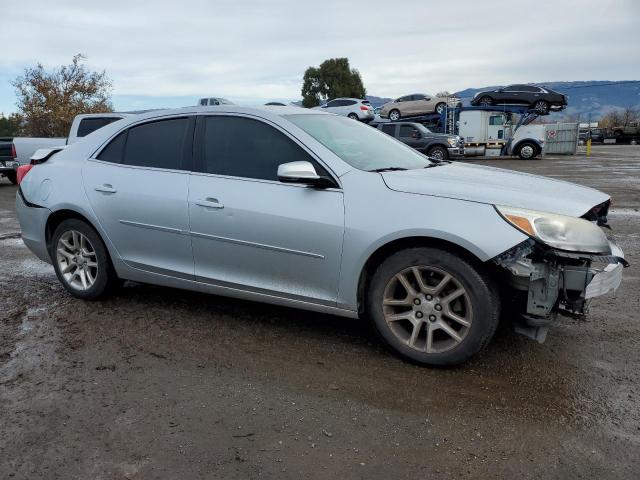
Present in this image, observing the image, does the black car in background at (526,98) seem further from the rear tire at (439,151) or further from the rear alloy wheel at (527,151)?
the rear tire at (439,151)

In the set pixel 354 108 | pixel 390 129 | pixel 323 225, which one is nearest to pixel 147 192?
pixel 323 225

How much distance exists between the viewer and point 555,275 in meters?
3.10

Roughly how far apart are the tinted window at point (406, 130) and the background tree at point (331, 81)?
44781 mm

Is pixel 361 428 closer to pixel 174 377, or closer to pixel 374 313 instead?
pixel 374 313

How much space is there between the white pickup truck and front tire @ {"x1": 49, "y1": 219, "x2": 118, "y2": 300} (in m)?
7.23

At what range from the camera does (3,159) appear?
15.9 metres

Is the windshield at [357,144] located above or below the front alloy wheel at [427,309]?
above

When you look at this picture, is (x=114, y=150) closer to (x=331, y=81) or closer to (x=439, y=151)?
(x=439, y=151)

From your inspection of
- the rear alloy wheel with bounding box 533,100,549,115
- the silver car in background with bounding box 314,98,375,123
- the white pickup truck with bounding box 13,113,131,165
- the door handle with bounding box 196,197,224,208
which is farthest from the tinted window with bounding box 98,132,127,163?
the rear alloy wheel with bounding box 533,100,549,115

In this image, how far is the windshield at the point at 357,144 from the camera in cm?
384

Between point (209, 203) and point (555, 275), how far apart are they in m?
2.30

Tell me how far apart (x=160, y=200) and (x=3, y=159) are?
14354 mm

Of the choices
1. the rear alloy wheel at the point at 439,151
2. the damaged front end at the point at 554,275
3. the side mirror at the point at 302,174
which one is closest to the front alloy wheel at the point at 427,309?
the damaged front end at the point at 554,275

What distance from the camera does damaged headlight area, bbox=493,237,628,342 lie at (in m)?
3.08
